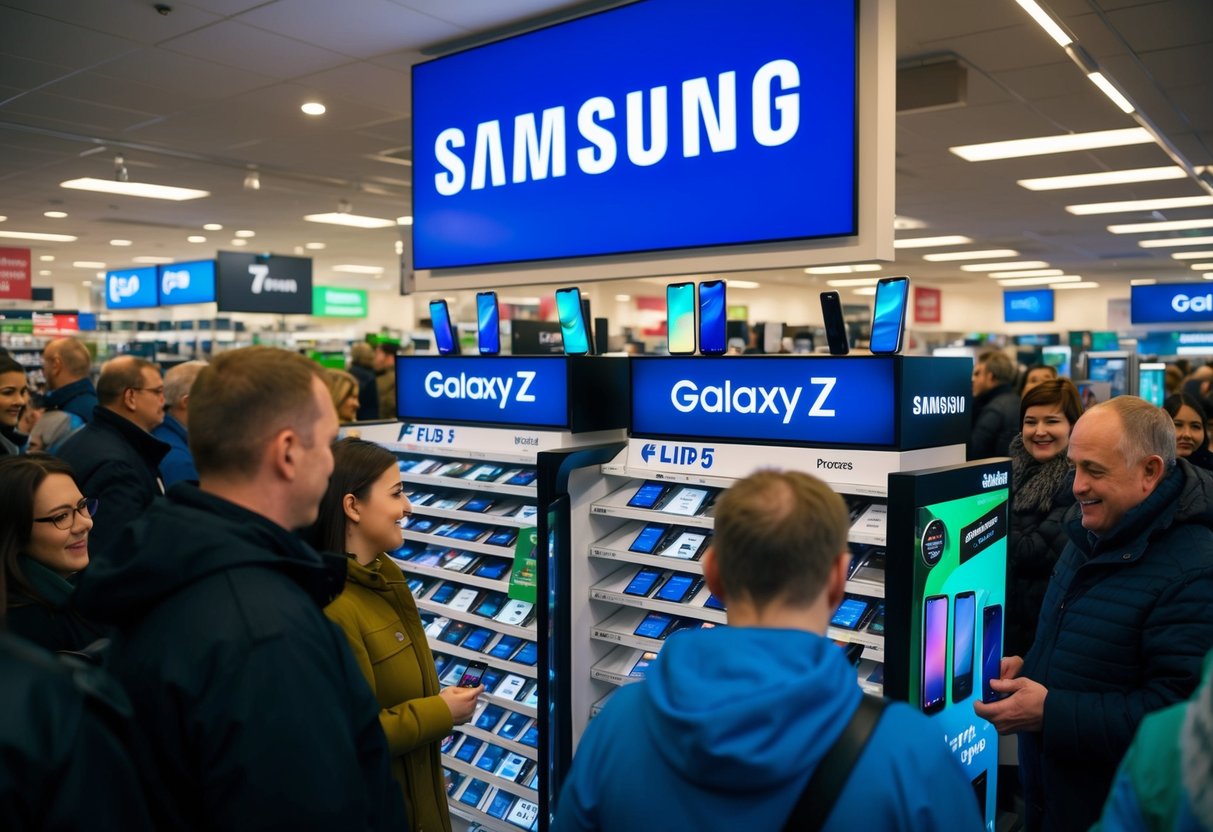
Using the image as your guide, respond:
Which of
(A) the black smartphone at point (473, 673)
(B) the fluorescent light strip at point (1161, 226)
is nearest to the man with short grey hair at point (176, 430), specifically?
(A) the black smartphone at point (473, 673)

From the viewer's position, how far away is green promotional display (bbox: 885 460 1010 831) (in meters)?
2.41

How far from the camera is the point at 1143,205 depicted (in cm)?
1022

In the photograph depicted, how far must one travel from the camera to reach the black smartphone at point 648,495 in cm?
314

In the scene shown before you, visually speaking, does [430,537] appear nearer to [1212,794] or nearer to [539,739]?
[539,739]

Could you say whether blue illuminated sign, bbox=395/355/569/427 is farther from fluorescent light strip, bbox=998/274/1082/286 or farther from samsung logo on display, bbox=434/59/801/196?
fluorescent light strip, bbox=998/274/1082/286

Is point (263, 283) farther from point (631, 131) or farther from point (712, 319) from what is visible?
point (712, 319)

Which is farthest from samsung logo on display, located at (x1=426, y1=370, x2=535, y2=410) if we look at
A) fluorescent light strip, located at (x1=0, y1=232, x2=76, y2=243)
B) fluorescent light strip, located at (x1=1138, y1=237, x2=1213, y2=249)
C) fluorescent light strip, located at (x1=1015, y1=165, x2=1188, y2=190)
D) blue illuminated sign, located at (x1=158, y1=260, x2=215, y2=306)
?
fluorescent light strip, located at (x1=1138, y1=237, x2=1213, y2=249)

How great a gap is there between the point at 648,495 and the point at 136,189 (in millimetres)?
8626

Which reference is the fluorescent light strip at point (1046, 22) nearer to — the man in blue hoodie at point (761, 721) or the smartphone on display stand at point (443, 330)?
the smartphone on display stand at point (443, 330)

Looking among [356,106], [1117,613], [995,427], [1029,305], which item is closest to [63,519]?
[1117,613]

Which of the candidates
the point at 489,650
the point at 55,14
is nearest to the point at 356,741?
the point at 489,650

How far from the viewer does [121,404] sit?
13.0ft

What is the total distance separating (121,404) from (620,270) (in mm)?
2327

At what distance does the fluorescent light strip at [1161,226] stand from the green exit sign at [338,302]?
1548 cm
